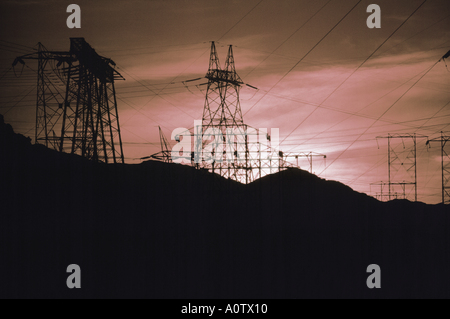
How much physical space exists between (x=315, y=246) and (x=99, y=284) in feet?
60.2

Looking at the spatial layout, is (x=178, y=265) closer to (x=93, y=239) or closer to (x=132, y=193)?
(x=93, y=239)

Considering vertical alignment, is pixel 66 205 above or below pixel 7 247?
above

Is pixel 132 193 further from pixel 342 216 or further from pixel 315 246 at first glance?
pixel 342 216

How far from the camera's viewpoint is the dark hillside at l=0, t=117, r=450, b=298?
26531mm

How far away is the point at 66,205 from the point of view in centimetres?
3350

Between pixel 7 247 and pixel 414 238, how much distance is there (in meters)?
36.4

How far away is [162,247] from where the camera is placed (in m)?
31.0

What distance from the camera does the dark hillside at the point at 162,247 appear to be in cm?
2653
